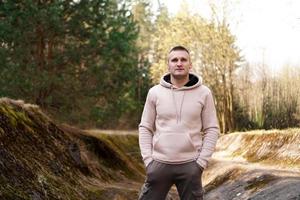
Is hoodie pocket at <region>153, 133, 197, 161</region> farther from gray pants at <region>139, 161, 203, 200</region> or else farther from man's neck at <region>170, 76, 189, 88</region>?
man's neck at <region>170, 76, 189, 88</region>

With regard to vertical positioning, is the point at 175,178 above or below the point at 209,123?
below

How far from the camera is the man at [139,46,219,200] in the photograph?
3.82 meters

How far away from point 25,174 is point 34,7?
12.9 metres

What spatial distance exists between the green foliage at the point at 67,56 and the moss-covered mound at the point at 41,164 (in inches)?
Answer: 340

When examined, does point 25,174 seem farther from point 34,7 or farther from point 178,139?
point 34,7

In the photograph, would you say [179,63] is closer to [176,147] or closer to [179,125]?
[179,125]

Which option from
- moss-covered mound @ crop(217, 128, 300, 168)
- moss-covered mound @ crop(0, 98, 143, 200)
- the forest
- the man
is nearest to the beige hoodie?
the man

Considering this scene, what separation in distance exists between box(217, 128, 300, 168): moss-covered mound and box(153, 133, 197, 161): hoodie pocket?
30.2 ft

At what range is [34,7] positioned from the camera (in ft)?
62.6

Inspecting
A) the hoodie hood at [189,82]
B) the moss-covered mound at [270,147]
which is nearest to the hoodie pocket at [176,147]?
the hoodie hood at [189,82]

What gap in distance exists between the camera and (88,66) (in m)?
21.4

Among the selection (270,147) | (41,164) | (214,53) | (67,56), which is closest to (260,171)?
(270,147)

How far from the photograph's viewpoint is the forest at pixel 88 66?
19.4 m

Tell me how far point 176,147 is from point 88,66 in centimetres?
1788
